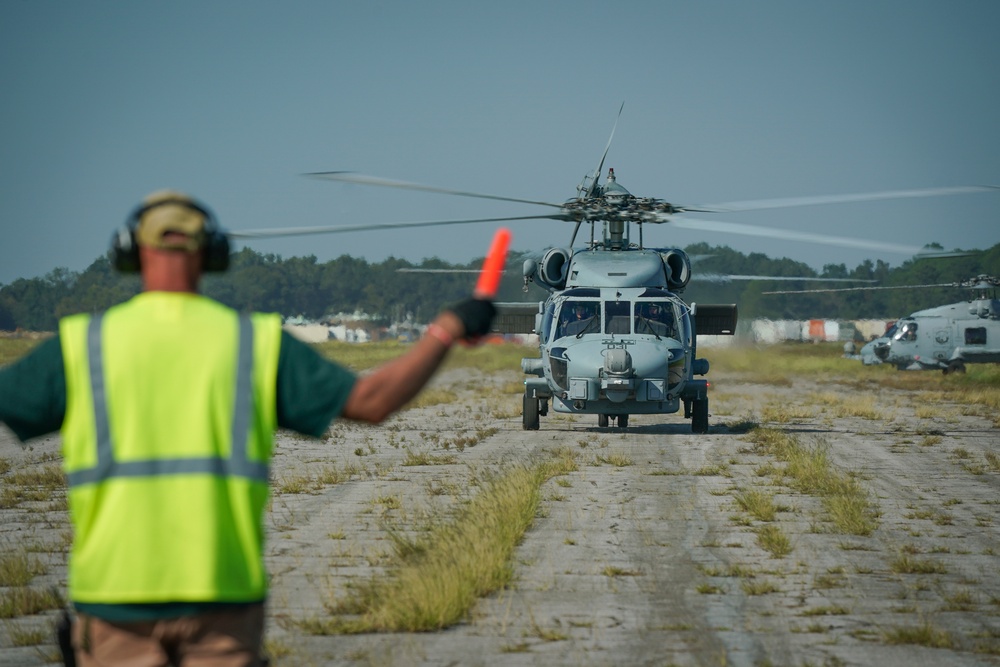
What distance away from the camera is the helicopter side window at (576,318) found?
65.3ft

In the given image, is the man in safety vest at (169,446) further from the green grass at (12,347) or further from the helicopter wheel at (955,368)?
the helicopter wheel at (955,368)

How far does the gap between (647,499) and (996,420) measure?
588 inches

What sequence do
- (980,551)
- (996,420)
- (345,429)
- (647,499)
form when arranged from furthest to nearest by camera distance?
1. (996,420)
2. (345,429)
3. (647,499)
4. (980,551)

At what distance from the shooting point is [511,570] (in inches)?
328

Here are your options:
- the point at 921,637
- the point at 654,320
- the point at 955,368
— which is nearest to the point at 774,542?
the point at 921,637

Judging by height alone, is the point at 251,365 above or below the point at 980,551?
above

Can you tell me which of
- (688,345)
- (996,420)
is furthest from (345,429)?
(996,420)

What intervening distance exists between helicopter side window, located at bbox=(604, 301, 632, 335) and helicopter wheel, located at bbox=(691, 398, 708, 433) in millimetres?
1909

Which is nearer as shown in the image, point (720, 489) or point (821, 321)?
point (720, 489)

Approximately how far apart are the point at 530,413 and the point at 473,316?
18.0 meters

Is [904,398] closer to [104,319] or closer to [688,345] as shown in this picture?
[688,345]

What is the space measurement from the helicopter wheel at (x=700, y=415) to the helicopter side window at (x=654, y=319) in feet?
4.84

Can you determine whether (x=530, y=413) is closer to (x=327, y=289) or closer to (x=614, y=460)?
(x=614, y=460)

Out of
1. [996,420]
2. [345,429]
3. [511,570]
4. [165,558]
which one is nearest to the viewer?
[165,558]
